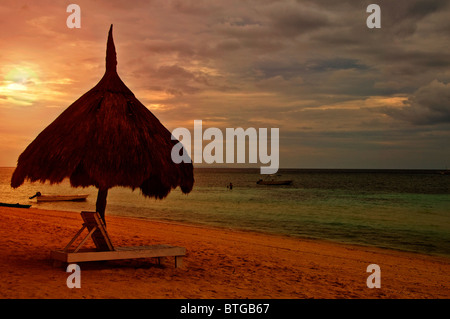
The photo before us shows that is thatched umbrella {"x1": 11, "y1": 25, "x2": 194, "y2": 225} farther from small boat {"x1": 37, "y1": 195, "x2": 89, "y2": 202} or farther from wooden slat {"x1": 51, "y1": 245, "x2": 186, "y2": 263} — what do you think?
small boat {"x1": 37, "y1": 195, "x2": 89, "y2": 202}

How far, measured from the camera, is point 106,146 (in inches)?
278

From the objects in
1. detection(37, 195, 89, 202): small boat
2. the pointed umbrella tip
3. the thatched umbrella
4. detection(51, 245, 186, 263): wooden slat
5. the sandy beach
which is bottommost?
the sandy beach

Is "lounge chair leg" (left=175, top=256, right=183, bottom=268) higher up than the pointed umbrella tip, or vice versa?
the pointed umbrella tip

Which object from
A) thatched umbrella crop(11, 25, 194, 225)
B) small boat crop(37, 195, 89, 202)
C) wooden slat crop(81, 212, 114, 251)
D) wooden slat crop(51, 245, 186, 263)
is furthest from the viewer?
small boat crop(37, 195, 89, 202)

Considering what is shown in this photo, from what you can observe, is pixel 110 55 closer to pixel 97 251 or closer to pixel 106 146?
pixel 106 146

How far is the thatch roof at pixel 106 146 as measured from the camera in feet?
22.8

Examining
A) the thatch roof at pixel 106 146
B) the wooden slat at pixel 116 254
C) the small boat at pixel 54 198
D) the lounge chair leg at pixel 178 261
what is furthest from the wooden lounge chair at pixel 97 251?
the small boat at pixel 54 198

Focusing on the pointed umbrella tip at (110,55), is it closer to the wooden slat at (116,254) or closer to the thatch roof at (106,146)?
the thatch roof at (106,146)

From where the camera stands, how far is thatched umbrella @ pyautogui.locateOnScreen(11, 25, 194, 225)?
22.8 ft

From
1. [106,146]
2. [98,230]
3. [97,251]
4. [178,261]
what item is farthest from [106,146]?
[178,261]

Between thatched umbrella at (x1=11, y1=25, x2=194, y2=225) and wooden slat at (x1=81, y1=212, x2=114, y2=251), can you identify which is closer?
wooden slat at (x1=81, y1=212, x2=114, y2=251)

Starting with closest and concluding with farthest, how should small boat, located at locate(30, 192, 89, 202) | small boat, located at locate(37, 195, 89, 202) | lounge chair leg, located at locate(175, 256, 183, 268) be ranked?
lounge chair leg, located at locate(175, 256, 183, 268) < small boat, located at locate(30, 192, 89, 202) < small boat, located at locate(37, 195, 89, 202)

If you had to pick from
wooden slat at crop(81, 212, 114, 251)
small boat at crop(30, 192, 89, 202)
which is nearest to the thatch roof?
wooden slat at crop(81, 212, 114, 251)
